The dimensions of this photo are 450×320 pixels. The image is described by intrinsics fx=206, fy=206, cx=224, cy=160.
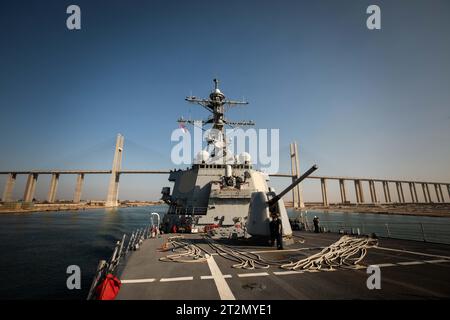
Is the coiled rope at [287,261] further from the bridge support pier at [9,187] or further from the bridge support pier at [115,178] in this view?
the bridge support pier at [9,187]

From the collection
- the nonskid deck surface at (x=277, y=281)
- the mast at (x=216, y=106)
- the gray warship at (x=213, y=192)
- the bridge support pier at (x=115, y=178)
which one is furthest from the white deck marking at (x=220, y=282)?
the bridge support pier at (x=115, y=178)

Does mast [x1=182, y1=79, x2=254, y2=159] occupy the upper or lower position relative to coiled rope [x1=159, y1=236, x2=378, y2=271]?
upper

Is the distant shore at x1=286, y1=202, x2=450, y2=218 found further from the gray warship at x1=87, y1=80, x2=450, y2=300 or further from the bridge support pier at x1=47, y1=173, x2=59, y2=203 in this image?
the bridge support pier at x1=47, y1=173, x2=59, y2=203

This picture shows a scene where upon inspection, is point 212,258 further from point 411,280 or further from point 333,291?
point 411,280

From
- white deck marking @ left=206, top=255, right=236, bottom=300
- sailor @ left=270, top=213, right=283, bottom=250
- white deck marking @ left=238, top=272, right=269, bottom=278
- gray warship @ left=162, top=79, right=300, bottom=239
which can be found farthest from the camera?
gray warship @ left=162, top=79, right=300, bottom=239

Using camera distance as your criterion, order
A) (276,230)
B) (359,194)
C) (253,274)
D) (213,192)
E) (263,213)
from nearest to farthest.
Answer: (253,274) → (276,230) → (263,213) → (213,192) → (359,194)

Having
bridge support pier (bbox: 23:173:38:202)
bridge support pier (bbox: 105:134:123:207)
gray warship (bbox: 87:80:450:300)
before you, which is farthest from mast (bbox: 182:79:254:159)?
bridge support pier (bbox: 23:173:38:202)

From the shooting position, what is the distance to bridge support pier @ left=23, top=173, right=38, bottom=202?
6099 centimetres

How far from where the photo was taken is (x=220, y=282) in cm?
383

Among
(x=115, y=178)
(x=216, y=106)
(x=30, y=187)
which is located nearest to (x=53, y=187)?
(x=30, y=187)

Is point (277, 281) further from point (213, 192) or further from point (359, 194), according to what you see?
point (359, 194)

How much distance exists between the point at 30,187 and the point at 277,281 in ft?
279

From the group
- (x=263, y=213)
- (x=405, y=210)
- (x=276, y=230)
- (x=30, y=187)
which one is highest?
(x=30, y=187)
